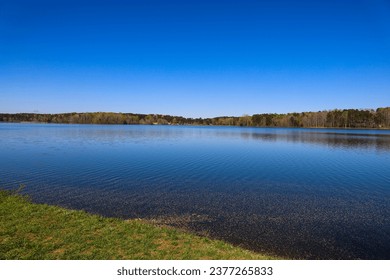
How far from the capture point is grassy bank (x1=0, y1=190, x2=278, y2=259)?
8352 mm

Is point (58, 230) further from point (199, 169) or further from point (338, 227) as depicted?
point (199, 169)

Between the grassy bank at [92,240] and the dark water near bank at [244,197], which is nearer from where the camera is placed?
the grassy bank at [92,240]

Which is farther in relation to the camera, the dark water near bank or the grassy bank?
the dark water near bank

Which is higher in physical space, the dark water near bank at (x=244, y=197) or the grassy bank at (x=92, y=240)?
the grassy bank at (x=92, y=240)

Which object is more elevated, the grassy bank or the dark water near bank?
the grassy bank

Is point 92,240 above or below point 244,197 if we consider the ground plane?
above

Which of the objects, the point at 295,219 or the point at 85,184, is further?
the point at 85,184

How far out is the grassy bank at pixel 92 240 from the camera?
27.4 feet

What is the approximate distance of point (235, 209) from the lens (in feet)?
48.4

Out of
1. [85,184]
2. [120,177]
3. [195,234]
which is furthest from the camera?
[120,177]

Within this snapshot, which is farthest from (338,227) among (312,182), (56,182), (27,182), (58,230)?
(27,182)

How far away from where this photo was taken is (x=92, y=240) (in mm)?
9258

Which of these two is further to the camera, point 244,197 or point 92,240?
point 244,197
